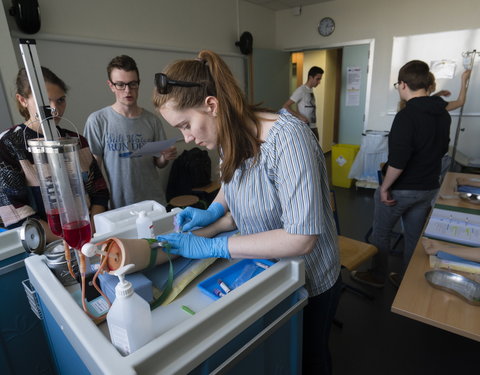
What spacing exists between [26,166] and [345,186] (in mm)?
4083

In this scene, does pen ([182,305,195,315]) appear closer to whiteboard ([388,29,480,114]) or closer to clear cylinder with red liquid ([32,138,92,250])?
clear cylinder with red liquid ([32,138,92,250])

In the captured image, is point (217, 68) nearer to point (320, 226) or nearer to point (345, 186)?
point (320, 226)

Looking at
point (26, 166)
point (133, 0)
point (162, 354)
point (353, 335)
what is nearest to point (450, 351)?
point (353, 335)

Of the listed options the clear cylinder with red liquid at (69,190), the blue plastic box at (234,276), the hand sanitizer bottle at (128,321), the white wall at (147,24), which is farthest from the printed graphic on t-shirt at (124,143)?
the hand sanitizer bottle at (128,321)

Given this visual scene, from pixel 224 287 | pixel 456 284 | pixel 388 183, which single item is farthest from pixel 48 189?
pixel 388 183

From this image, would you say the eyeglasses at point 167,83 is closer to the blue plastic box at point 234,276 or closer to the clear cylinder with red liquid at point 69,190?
the clear cylinder with red liquid at point 69,190

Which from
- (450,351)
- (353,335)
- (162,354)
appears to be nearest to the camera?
(162,354)

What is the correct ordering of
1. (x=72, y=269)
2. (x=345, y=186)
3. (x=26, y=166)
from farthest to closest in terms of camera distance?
1. (x=345, y=186)
2. (x=26, y=166)
3. (x=72, y=269)

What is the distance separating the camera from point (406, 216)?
2.00 meters

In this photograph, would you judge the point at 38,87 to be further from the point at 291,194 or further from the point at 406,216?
the point at 406,216

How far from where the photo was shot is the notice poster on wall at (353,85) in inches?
182

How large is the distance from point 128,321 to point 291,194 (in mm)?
431

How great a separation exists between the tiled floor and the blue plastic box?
112 cm

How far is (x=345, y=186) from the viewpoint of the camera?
451 centimetres
